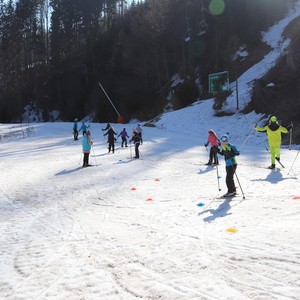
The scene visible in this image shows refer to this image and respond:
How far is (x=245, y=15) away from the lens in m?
44.2

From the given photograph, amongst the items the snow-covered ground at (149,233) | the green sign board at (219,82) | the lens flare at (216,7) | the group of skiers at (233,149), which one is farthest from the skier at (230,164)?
the lens flare at (216,7)

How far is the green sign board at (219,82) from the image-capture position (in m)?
36.1

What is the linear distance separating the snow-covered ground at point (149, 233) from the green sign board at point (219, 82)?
70.5ft

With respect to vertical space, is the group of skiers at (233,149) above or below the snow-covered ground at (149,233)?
above

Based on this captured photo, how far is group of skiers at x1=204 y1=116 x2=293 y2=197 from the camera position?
10.0 m

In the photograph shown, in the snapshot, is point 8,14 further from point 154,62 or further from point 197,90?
point 197,90

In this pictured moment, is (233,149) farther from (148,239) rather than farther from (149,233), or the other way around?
(148,239)

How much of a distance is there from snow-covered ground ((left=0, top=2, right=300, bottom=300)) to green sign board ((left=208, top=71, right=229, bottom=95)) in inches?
845

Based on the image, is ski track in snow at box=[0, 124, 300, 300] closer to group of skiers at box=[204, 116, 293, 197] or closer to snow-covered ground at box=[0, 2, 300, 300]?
snow-covered ground at box=[0, 2, 300, 300]

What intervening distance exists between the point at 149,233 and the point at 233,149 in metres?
4.11

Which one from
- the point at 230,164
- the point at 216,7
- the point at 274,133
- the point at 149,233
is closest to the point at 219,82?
the point at 216,7

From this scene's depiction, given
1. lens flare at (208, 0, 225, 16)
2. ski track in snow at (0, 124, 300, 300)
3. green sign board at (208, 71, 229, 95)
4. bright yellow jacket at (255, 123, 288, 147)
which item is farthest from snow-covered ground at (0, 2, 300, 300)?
lens flare at (208, 0, 225, 16)

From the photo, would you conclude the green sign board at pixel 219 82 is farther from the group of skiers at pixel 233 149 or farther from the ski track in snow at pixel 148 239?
the ski track in snow at pixel 148 239

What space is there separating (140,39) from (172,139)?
28.6 metres
